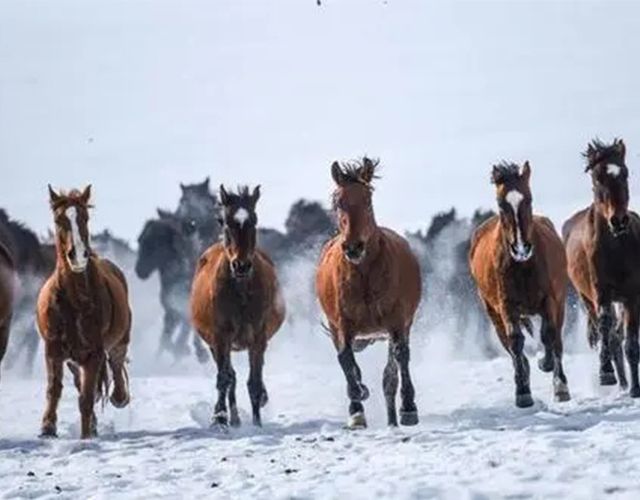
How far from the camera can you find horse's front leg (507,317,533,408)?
1248 cm

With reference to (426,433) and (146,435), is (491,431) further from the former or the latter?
(146,435)

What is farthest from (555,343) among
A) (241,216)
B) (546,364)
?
(241,216)

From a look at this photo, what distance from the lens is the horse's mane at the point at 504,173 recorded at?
12.8 m

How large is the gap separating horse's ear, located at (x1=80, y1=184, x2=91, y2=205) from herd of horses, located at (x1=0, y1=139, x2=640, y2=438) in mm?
25

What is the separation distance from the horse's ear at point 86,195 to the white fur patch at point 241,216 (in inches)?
64.5

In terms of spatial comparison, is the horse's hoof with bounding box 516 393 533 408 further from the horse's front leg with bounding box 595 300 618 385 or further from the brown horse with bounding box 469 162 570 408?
the horse's front leg with bounding box 595 300 618 385

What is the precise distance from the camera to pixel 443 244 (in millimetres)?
38656

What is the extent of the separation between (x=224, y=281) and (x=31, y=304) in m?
19.0

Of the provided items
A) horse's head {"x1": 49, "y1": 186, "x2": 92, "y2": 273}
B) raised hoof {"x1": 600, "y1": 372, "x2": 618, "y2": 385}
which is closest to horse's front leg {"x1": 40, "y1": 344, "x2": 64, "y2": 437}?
horse's head {"x1": 49, "y1": 186, "x2": 92, "y2": 273}

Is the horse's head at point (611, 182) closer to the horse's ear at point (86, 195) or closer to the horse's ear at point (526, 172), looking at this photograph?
the horse's ear at point (526, 172)

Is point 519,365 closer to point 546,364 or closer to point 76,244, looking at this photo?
point 546,364

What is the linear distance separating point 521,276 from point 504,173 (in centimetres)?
121

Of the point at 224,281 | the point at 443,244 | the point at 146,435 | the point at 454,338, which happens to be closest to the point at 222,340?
the point at 224,281

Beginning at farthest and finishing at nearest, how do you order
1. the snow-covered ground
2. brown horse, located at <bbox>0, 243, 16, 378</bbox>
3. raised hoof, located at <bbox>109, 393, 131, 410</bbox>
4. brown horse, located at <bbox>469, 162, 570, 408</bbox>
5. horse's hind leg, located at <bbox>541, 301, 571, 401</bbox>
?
raised hoof, located at <bbox>109, 393, 131, 410</bbox> < brown horse, located at <bbox>0, 243, 16, 378</bbox> < horse's hind leg, located at <bbox>541, 301, 571, 401</bbox> < brown horse, located at <bbox>469, 162, 570, 408</bbox> < the snow-covered ground
